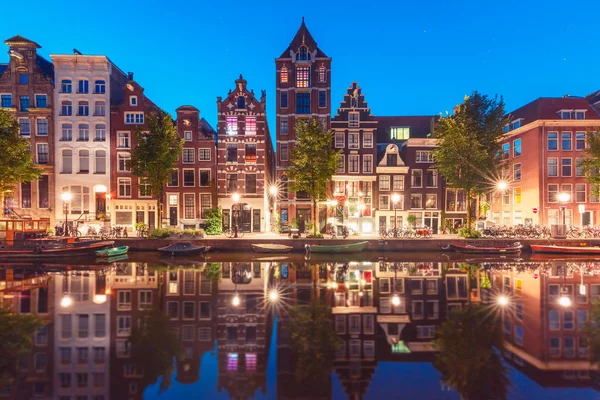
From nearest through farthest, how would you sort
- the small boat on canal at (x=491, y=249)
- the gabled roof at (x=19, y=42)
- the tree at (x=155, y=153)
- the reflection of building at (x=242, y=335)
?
the reflection of building at (x=242, y=335) → the small boat on canal at (x=491, y=249) → the tree at (x=155, y=153) → the gabled roof at (x=19, y=42)

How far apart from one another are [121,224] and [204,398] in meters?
37.1

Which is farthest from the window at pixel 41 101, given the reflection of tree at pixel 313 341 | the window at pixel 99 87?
the reflection of tree at pixel 313 341

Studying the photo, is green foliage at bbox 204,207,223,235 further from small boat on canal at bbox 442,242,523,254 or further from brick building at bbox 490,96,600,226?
brick building at bbox 490,96,600,226

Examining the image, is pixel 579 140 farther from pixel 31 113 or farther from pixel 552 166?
pixel 31 113

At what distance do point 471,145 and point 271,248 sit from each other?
73.6 ft

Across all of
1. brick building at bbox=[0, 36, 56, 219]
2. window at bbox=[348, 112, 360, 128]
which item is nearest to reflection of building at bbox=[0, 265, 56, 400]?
brick building at bbox=[0, 36, 56, 219]

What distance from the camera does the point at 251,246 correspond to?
3142 centimetres

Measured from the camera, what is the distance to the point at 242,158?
3991cm

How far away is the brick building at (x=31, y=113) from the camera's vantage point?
1522 inches

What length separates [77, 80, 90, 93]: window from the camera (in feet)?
131

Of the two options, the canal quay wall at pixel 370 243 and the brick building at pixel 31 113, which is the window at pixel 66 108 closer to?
the brick building at pixel 31 113

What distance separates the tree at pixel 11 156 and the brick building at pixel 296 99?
25404 millimetres

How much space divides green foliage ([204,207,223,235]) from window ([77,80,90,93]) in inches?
846

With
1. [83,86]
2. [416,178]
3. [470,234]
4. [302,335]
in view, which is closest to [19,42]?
[83,86]
